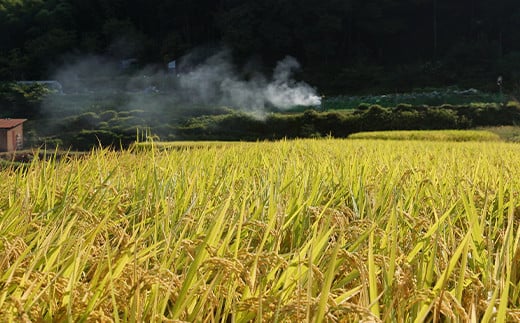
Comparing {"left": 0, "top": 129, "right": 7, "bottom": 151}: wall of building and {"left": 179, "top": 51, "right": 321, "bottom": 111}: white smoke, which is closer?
{"left": 0, "top": 129, "right": 7, "bottom": 151}: wall of building

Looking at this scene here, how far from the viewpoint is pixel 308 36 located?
4466cm

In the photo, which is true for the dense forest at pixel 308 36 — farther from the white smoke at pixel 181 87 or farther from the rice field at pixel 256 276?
the rice field at pixel 256 276

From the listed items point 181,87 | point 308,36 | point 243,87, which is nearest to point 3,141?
point 181,87

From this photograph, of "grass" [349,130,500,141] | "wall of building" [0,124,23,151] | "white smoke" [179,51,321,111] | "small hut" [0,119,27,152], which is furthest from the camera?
"white smoke" [179,51,321,111]

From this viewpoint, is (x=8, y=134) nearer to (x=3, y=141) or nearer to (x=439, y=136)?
(x=3, y=141)

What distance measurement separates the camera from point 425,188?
8.87ft

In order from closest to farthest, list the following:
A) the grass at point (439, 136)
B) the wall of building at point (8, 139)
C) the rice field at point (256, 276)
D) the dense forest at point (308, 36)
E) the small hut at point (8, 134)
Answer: the rice field at point (256, 276) → the grass at point (439, 136) → the small hut at point (8, 134) → the wall of building at point (8, 139) → the dense forest at point (308, 36)

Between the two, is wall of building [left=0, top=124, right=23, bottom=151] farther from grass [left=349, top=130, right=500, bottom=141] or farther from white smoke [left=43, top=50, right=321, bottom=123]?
grass [left=349, top=130, right=500, bottom=141]

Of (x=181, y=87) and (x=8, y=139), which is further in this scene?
(x=181, y=87)

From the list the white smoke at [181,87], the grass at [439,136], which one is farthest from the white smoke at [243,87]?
the grass at [439,136]

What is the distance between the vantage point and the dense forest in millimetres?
39844

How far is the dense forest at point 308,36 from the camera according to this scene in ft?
131

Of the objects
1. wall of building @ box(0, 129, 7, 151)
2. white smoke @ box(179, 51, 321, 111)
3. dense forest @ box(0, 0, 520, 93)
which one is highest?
dense forest @ box(0, 0, 520, 93)

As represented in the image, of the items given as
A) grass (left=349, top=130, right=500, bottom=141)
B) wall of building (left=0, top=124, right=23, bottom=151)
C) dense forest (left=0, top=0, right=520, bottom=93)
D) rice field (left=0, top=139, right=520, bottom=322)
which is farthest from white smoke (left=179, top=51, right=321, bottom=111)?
rice field (left=0, top=139, right=520, bottom=322)
